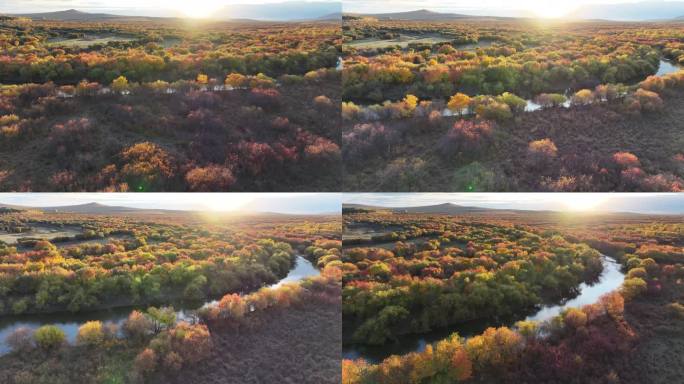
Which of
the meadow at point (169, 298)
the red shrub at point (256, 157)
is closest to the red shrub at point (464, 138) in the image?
the meadow at point (169, 298)

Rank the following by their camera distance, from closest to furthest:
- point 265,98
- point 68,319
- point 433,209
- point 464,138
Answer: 1. point 68,319
2. point 433,209
3. point 464,138
4. point 265,98

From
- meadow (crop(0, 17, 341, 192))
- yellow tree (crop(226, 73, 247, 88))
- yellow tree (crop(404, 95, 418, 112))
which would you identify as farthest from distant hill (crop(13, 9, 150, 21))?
yellow tree (crop(404, 95, 418, 112))

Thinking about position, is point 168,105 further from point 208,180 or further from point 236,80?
point 208,180

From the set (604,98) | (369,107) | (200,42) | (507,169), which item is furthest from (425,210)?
(200,42)

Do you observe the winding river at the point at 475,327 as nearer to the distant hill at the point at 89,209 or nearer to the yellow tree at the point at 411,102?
the yellow tree at the point at 411,102

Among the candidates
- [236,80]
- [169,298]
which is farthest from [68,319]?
[236,80]

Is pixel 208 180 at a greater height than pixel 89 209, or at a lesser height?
greater
